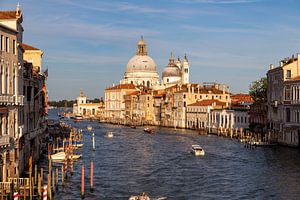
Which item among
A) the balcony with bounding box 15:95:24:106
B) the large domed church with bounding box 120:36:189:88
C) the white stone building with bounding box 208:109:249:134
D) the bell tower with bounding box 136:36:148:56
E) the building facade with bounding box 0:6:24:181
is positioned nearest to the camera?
the building facade with bounding box 0:6:24:181

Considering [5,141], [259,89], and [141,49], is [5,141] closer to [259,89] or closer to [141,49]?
[259,89]

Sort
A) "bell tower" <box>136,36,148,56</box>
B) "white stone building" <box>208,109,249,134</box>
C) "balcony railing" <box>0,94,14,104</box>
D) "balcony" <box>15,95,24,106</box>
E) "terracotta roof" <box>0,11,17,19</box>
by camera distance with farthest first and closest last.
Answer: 1. "bell tower" <box>136,36,148,56</box>
2. "white stone building" <box>208,109,249,134</box>
3. "terracotta roof" <box>0,11,17,19</box>
4. "balcony" <box>15,95,24,106</box>
5. "balcony railing" <box>0,94,14,104</box>

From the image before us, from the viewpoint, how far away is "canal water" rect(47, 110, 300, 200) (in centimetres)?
2230

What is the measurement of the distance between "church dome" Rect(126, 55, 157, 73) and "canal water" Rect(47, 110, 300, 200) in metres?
75.5

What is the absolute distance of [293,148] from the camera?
3688 cm

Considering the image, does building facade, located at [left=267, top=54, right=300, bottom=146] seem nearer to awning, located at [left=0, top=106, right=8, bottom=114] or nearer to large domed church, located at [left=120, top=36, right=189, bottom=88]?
awning, located at [left=0, top=106, right=8, bottom=114]

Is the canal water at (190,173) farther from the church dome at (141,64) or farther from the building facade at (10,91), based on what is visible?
the church dome at (141,64)

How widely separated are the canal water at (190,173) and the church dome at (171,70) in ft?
212

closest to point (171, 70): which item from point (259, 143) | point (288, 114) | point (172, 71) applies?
point (172, 71)

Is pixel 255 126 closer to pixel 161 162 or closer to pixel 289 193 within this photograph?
pixel 161 162

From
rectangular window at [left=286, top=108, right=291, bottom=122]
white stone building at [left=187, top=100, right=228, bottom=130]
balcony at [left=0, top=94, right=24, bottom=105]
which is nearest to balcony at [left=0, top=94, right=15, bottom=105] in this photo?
balcony at [left=0, top=94, right=24, bottom=105]

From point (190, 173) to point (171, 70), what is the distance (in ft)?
257

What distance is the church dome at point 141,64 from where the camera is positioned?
116 meters

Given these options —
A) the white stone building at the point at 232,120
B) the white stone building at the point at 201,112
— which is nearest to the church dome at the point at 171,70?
the white stone building at the point at 201,112
